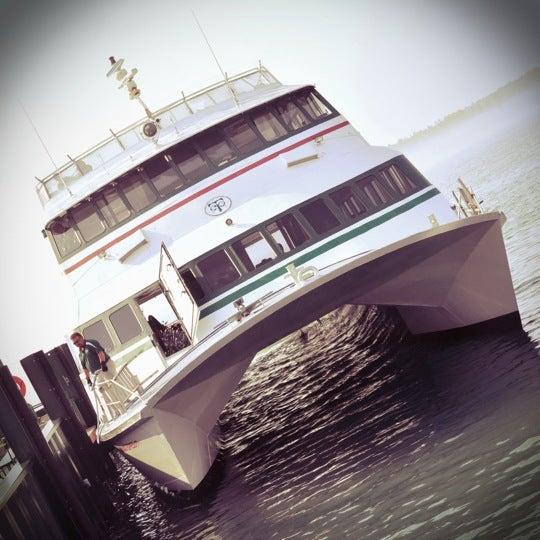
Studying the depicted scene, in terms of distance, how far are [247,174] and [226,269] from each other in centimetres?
184

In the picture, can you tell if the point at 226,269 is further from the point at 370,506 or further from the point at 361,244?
the point at 370,506

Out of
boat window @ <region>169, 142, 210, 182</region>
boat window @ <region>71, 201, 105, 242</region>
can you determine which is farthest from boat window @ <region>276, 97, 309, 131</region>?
boat window @ <region>71, 201, 105, 242</region>

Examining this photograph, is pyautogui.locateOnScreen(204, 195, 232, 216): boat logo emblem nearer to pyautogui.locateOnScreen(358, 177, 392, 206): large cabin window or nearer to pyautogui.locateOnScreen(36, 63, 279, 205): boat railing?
pyautogui.locateOnScreen(358, 177, 392, 206): large cabin window

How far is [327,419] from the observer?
11297 millimetres

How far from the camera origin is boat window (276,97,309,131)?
12430 millimetres

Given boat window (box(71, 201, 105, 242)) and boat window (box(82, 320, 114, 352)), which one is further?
boat window (box(71, 201, 105, 242))

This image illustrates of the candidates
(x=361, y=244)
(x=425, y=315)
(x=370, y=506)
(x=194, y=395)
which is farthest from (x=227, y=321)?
(x=425, y=315)

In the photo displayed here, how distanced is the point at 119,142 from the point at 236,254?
16.7 ft

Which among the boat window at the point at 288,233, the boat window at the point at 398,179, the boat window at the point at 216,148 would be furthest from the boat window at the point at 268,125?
the boat window at the point at 398,179

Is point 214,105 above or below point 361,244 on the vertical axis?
above

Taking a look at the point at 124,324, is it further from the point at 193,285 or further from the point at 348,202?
the point at 348,202

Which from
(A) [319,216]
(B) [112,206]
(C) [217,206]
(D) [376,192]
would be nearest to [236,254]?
(C) [217,206]

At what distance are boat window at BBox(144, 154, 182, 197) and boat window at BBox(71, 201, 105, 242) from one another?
125 cm

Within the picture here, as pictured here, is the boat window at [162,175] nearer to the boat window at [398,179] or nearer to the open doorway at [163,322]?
the open doorway at [163,322]
